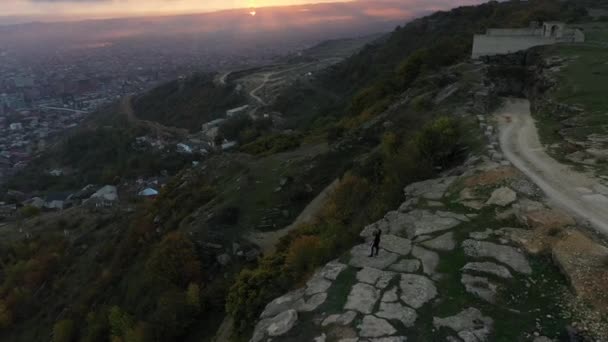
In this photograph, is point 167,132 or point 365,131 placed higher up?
point 365,131

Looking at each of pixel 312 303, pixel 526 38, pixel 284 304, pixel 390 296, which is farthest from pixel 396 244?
pixel 526 38

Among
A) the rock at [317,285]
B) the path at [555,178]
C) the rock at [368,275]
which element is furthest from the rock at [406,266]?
the path at [555,178]

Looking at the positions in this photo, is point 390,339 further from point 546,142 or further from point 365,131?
point 365,131

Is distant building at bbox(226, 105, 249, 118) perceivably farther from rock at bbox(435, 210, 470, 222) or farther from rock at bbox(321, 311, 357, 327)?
rock at bbox(321, 311, 357, 327)

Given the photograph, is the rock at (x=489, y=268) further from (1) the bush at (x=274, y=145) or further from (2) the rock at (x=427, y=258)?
(1) the bush at (x=274, y=145)

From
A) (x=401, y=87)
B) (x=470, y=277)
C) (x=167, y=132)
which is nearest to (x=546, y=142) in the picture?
(x=470, y=277)

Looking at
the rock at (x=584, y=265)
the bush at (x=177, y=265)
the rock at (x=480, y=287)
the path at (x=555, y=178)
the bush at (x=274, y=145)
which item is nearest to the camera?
the rock at (x=584, y=265)

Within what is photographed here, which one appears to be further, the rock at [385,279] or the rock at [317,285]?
the rock at [317,285]
